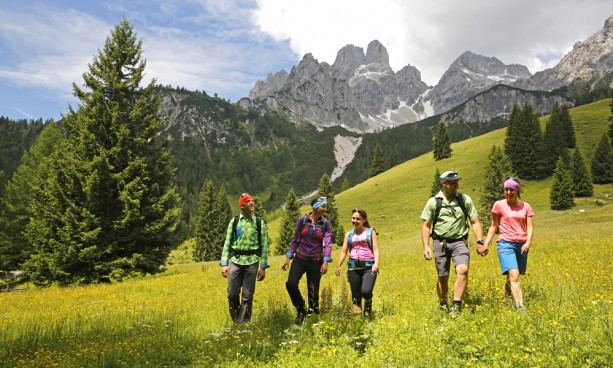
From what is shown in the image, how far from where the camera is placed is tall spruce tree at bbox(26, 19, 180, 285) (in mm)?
17875

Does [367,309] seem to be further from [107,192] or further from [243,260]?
[107,192]

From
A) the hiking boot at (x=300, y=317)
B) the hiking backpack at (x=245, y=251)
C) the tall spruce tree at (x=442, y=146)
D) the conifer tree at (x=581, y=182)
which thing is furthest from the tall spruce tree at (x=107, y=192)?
the tall spruce tree at (x=442, y=146)

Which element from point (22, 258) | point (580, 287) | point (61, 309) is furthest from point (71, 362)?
point (22, 258)

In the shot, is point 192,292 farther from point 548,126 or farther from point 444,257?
point 548,126

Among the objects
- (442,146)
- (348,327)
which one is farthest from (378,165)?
(348,327)

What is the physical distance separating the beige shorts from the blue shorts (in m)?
0.78

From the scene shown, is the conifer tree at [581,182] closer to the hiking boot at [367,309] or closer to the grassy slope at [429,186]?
the grassy slope at [429,186]

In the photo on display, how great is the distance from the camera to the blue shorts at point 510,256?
6723 mm

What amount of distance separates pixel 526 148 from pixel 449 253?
71.9m

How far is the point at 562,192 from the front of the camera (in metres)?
50.6

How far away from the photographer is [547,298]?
656 cm

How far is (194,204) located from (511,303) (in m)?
172

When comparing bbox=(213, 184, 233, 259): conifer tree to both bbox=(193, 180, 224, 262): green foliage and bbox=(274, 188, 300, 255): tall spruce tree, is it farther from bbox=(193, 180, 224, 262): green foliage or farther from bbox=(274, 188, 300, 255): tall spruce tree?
bbox=(274, 188, 300, 255): tall spruce tree

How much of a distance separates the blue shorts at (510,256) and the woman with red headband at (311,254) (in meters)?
3.42
